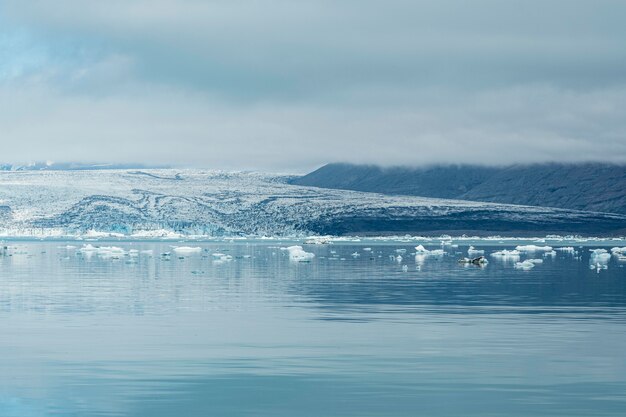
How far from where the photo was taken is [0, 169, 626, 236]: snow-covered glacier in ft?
464

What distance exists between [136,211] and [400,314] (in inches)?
4957

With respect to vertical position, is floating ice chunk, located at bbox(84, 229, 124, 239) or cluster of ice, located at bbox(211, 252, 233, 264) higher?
floating ice chunk, located at bbox(84, 229, 124, 239)

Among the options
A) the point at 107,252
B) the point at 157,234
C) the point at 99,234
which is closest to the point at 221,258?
the point at 107,252

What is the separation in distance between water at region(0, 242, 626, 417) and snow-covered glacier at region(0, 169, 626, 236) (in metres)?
107

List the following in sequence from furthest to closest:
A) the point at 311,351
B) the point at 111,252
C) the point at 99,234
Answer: the point at 99,234 < the point at 111,252 < the point at 311,351

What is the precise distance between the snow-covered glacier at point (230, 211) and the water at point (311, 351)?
107m

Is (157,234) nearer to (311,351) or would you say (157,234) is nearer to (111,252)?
(111,252)

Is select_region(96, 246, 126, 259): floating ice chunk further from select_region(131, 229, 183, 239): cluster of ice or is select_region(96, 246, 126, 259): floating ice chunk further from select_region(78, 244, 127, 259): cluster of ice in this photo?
select_region(131, 229, 183, 239): cluster of ice

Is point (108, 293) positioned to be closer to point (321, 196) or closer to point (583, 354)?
point (583, 354)

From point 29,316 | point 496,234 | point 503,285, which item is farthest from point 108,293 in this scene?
point 496,234

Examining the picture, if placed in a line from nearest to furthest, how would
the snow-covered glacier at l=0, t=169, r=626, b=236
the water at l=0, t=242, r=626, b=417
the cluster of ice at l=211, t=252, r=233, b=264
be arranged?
1. the water at l=0, t=242, r=626, b=417
2. the cluster of ice at l=211, t=252, r=233, b=264
3. the snow-covered glacier at l=0, t=169, r=626, b=236

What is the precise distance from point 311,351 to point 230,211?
452 feet

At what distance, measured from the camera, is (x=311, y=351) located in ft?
54.2

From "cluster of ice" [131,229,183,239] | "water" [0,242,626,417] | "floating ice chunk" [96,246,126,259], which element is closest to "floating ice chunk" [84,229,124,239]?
"cluster of ice" [131,229,183,239]
